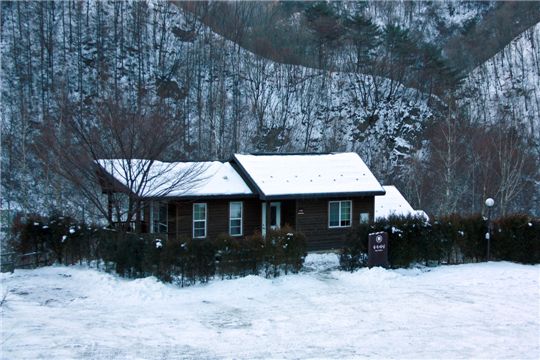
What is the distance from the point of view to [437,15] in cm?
9350

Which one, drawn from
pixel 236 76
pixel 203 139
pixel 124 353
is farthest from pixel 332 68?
pixel 124 353

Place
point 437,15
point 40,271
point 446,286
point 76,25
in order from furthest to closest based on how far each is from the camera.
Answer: point 437,15
point 76,25
point 40,271
point 446,286

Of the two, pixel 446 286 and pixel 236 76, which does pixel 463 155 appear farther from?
pixel 236 76

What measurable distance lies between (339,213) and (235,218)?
4.17m

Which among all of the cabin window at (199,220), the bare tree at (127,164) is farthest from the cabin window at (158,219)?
the bare tree at (127,164)

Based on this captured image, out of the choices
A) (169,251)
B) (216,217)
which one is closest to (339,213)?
(216,217)

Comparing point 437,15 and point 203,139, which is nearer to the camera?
point 203,139

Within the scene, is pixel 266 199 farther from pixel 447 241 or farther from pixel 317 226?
pixel 447 241

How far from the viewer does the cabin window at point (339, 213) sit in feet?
71.1

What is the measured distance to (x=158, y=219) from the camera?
67.4ft


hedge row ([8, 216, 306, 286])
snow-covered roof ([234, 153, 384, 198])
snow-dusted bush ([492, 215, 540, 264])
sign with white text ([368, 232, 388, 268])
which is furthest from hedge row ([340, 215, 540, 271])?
snow-covered roof ([234, 153, 384, 198])

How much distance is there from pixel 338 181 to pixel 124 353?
13599mm

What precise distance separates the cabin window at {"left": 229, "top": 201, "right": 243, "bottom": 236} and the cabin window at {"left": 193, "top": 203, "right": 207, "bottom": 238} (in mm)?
1059

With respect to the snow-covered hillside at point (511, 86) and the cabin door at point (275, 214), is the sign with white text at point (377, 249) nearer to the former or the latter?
the cabin door at point (275, 214)
